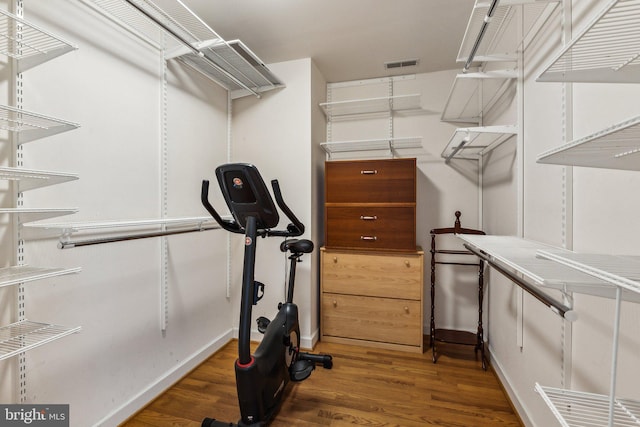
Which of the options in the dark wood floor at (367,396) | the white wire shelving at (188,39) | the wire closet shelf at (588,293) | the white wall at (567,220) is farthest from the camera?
the dark wood floor at (367,396)

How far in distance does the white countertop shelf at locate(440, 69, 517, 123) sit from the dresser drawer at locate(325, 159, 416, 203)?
0.59 metres

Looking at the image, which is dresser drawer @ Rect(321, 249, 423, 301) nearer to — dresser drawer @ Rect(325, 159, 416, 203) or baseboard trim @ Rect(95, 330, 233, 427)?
dresser drawer @ Rect(325, 159, 416, 203)

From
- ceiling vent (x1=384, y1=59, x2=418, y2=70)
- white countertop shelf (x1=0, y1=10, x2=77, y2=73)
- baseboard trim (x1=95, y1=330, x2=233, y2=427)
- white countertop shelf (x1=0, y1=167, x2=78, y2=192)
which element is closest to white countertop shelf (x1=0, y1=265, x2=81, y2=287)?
white countertop shelf (x1=0, y1=167, x2=78, y2=192)

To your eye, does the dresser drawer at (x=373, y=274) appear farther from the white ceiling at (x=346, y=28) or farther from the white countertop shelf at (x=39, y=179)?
the white countertop shelf at (x=39, y=179)

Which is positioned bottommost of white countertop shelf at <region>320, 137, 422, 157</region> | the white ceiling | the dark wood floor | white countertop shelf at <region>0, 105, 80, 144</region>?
the dark wood floor

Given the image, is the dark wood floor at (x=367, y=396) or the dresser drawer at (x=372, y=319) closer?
the dark wood floor at (x=367, y=396)

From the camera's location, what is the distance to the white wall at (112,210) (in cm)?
128

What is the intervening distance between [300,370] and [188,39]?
7.47ft

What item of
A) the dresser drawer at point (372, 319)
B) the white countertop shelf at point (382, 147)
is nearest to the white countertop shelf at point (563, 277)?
the dresser drawer at point (372, 319)

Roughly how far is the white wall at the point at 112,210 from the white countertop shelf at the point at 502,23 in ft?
6.25

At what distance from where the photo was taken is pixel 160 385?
6.08 ft

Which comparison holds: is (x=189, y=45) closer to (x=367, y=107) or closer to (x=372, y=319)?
(x=367, y=107)

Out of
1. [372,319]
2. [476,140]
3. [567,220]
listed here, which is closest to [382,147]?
[476,140]

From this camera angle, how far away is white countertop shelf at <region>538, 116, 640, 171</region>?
0.48 metres
